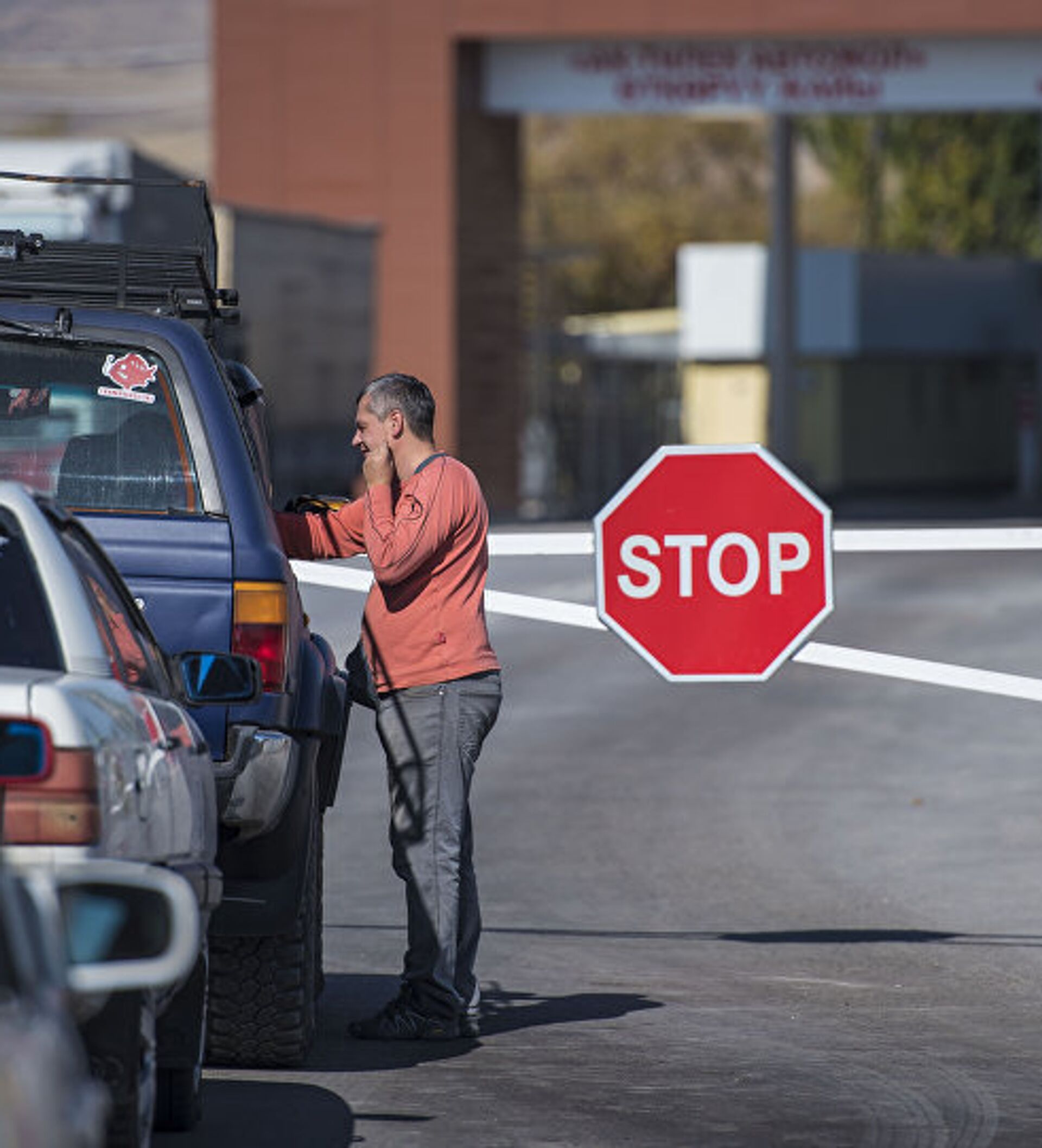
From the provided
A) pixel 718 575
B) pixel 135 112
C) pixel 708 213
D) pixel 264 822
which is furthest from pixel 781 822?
pixel 708 213

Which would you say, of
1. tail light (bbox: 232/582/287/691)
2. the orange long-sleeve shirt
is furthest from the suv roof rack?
tail light (bbox: 232/582/287/691)

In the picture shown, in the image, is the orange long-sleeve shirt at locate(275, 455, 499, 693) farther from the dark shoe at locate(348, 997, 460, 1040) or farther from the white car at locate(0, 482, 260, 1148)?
the white car at locate(0, 482, 260, 1148)

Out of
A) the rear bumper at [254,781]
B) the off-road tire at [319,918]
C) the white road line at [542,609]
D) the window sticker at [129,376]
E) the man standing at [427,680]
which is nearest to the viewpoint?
the rear bumper at [254,781]

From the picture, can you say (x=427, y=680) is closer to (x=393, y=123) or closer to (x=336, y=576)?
(x=336, y=576)

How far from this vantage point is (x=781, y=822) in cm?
→ 1573

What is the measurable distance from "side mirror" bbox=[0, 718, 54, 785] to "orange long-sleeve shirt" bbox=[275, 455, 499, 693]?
3654mm

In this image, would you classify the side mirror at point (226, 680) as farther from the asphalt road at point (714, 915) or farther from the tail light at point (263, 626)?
the asphalt road at point (714, 915)

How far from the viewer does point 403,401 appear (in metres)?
9.82

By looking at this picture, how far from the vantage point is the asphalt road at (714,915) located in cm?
838

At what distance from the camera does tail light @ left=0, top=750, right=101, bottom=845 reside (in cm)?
597

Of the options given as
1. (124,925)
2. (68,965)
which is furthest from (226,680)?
(68,965)

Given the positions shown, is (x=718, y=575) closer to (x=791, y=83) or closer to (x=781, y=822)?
(x=781, y=822)

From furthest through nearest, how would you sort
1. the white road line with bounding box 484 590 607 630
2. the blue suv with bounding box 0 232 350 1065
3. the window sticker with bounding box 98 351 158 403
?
the white road line with bounding box 484 590 607 630
the window sticker with bounding box 98 351 158 403
the blue suv with bounding box 0 232 350 1065

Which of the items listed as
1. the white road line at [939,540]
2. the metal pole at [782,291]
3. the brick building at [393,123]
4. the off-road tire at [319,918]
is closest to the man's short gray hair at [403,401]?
the off-road tire at [319,918]
